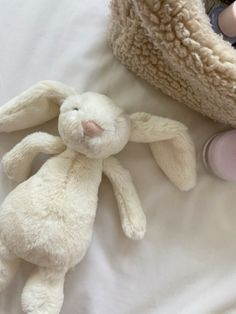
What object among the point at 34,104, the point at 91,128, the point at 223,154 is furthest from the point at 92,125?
the point at 223,154

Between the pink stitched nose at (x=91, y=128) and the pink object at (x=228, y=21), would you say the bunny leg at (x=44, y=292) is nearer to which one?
the pink stitched nose at (x=91, y=128)

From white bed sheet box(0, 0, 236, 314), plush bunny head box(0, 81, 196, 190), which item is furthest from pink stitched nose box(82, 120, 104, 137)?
white bed sheet box(0, 0, 236, 314)

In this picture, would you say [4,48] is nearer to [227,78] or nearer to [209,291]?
[227,78]

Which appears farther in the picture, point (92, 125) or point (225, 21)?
point (225, 21)

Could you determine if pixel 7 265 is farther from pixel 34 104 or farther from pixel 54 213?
pixel 34 104

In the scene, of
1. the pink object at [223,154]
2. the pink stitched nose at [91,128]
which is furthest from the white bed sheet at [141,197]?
the pink stitched nose at [91,128]

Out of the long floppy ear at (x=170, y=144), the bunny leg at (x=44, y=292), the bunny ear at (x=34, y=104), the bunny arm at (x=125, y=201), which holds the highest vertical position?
the bunny ear at (x=34, y=104)

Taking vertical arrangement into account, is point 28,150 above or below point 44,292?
above
